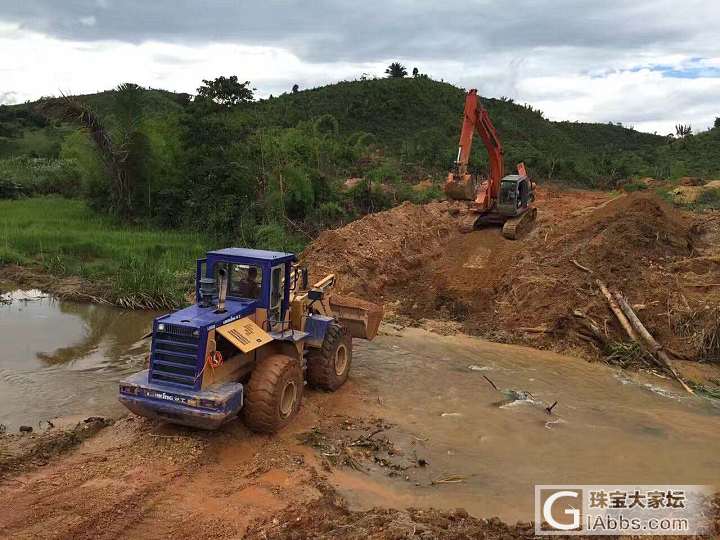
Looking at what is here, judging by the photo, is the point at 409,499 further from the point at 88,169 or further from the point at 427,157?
the point at 427,157

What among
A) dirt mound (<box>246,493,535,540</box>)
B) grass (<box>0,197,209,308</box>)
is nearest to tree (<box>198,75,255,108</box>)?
grass (<box>0,197,209,308</box>)

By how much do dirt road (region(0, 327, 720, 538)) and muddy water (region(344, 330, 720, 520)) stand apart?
28 mm

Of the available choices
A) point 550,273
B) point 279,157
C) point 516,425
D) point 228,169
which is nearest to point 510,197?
point 550,273

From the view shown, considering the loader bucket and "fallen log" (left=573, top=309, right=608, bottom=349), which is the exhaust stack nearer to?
the loader bucket

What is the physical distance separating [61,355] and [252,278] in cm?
517

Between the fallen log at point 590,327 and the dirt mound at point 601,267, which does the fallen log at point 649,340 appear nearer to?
the dirt mound at point 601,267

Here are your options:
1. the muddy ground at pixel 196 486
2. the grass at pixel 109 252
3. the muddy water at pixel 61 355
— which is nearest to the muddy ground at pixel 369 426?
the muddy ground at pixel 196 486

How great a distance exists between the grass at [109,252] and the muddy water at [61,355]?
0.70 metres

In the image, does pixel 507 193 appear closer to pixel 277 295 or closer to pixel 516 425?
pixel 516 425

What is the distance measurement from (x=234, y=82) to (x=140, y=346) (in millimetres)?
13038

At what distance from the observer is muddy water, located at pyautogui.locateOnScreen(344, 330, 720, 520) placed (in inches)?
274

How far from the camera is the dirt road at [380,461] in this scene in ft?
19.0

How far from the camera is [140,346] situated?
11883 mm

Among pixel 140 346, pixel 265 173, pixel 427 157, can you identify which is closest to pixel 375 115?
pixel 427 157
